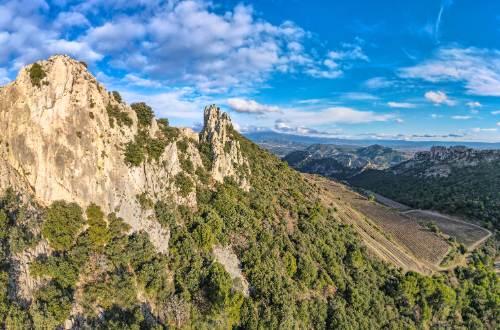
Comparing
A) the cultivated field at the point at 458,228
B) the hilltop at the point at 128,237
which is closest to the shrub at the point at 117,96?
the hilltop at the point at 128,237

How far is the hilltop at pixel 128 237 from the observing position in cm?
3175

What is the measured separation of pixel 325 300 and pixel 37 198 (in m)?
41.7

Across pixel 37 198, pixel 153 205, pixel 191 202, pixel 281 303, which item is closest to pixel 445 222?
pixel 281 303

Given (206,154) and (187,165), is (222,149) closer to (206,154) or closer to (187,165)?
(206,154)

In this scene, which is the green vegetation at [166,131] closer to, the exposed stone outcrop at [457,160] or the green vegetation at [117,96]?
the green vegetation at [117,96]

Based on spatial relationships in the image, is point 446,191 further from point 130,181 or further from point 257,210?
point 130,181

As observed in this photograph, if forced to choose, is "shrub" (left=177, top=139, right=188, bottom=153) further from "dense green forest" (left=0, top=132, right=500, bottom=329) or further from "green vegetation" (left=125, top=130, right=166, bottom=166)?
"dense green forest" (left=0, top=132, right=500, bottom=329)

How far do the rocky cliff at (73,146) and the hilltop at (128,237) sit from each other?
12 centimetres

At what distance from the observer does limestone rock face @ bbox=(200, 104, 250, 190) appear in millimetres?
57750

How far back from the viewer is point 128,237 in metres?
35.5

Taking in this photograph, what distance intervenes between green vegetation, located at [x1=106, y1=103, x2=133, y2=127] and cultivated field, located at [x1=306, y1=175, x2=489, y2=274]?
56833mm

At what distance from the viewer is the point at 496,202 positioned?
4500 inches

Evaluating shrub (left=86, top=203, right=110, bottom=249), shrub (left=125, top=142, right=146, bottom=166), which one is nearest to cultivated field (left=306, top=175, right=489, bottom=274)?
shrub (left=125, top=142, right=146, bottom=166)

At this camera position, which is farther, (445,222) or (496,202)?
(496,202)
